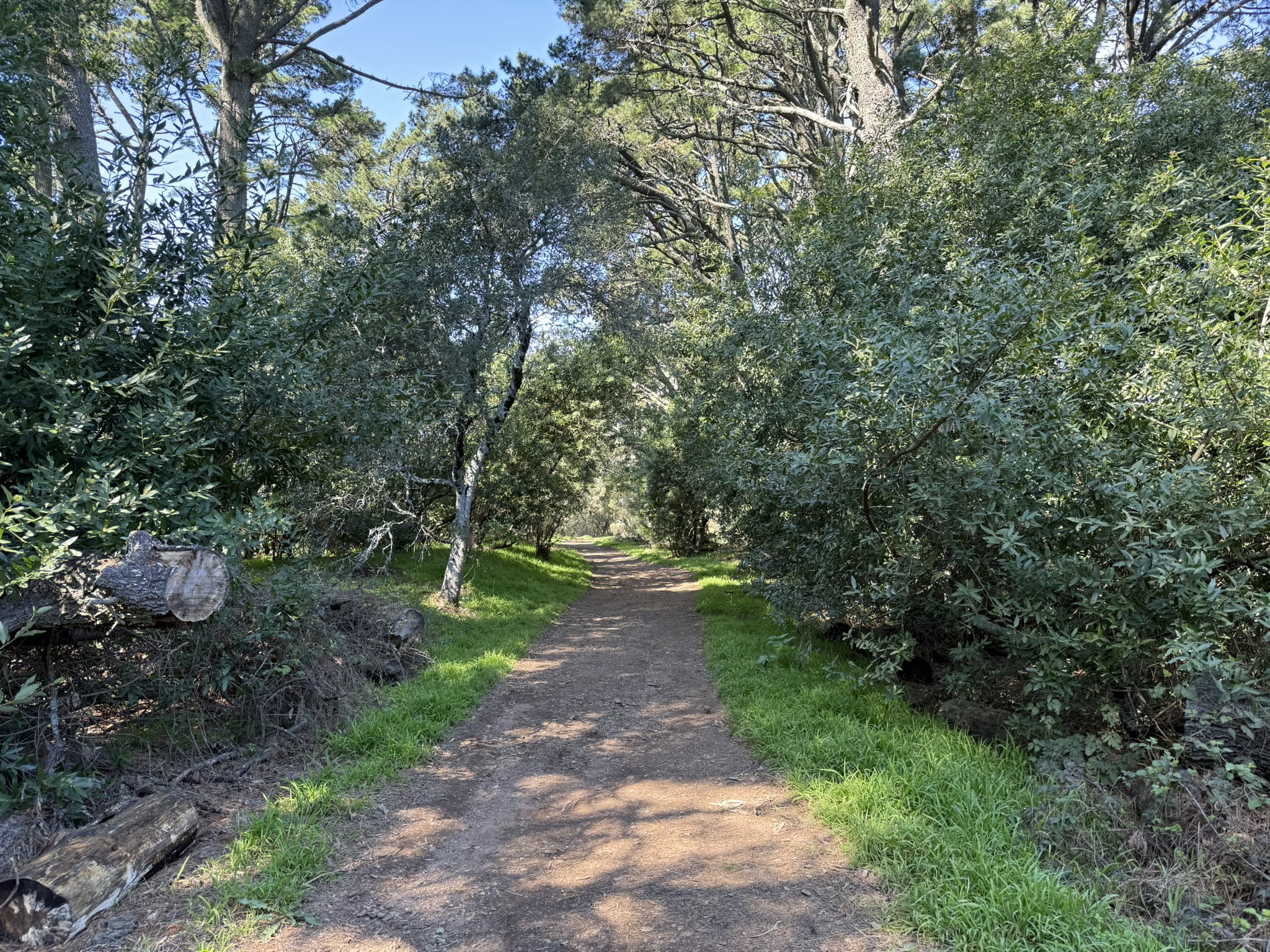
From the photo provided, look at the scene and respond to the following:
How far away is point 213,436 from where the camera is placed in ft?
16.3

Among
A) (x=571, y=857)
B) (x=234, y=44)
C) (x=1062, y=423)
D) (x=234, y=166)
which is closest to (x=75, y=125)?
(x=234, y=44)

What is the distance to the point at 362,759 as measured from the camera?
5.63 meters

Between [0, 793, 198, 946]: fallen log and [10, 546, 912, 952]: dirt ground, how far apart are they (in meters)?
0.11

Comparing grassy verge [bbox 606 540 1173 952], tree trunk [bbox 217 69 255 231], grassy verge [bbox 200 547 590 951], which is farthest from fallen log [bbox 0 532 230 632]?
grassy verge [bbox 606 540 1173 952]

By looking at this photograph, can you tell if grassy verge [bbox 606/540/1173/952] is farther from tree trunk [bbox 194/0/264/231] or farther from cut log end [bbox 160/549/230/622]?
tree trunk [bbox 194/0/264/231]

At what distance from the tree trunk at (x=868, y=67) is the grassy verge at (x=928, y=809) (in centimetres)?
881

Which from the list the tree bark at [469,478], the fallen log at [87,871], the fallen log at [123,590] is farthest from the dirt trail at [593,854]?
the tree bark at [469,478]

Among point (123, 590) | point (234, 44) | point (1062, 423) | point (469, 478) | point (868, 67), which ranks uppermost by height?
point (868, 67)

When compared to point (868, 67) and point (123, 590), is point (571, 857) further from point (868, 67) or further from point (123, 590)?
point (868, 67)

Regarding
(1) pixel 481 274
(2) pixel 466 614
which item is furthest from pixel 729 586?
(1) pixel 481 274

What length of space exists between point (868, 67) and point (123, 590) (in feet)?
41.0

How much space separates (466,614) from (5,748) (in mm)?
7975

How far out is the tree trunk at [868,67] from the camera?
1038 cm

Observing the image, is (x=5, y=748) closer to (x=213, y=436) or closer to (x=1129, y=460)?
(x=213, y=436)
